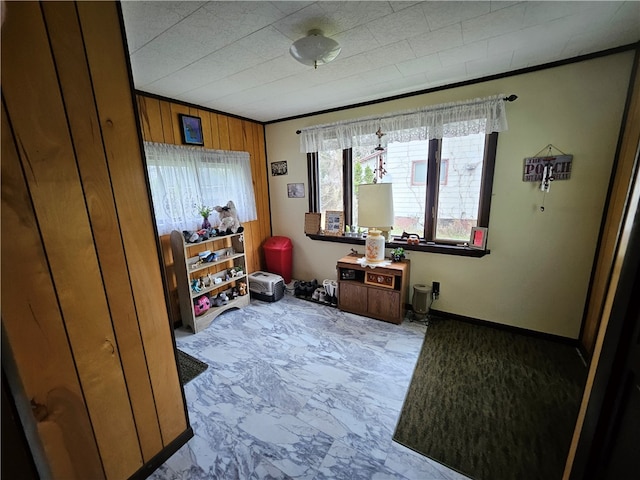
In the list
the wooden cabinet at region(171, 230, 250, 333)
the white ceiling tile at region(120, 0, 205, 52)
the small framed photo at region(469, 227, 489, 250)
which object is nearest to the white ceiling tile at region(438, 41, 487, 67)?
the small framed photo at region(469, 227, 489, 250)

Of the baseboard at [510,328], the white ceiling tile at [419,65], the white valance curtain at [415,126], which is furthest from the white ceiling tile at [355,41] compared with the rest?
the baseboard at [510,328]

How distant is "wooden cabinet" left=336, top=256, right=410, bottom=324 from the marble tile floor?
4.7 inches

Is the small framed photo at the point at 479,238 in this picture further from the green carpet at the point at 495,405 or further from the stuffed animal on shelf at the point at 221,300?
the stuffed animal on shelf at the point at 221,300

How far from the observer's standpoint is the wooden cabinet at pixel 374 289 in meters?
2.63

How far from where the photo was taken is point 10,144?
2.70 ft

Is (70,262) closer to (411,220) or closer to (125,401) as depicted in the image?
(125,401)

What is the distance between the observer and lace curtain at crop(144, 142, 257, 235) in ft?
8.21

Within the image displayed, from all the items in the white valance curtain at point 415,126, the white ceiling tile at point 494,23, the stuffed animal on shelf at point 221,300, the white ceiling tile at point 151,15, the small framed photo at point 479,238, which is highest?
the white ceiling tile at point 494,23

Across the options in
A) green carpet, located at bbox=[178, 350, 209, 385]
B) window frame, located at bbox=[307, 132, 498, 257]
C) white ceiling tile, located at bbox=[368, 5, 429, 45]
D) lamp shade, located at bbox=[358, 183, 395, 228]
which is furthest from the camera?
lamp shade, located at bbox=[358, 183, 395, 228]

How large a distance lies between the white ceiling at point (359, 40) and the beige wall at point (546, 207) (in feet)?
0.63

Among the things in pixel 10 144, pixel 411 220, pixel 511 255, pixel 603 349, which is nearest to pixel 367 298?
pixel 411 220

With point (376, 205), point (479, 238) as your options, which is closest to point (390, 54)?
point (376, 205)

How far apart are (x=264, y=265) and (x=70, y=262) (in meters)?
2.91

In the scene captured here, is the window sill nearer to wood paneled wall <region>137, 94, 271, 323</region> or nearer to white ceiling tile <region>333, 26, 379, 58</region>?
wood paneled wall <region>137, 94, 271, 323</region>
